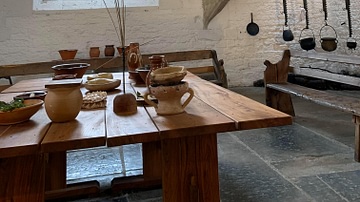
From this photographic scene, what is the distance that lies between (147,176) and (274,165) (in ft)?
2.98

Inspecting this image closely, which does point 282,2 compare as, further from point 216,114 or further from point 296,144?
point 216,114

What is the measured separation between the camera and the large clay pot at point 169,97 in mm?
1426

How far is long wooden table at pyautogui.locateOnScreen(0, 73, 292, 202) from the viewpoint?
1.21 metres

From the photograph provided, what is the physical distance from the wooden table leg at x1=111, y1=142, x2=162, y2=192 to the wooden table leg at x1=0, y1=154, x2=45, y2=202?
958mm

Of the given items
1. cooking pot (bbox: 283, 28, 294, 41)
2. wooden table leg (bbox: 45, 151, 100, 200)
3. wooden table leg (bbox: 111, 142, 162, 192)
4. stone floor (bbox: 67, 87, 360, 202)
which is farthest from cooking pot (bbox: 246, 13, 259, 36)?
wooden table leg (bbox: 45, 151, 100, 200)

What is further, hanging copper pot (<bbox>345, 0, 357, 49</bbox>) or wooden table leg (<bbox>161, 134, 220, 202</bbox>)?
hanging copper pot (<bbox>345, 0, 357, 49</bbox>)

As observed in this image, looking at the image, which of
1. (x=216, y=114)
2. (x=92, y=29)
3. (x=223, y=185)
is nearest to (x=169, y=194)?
(x=216, y=114)

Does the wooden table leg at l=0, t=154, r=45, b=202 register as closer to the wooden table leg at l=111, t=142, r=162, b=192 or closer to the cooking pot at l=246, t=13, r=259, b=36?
the wooden table leg at l=111, t=142, r=162, b=192

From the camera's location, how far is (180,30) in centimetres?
574

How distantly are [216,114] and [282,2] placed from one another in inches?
197

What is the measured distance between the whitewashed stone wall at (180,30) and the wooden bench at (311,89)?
2.08 meters

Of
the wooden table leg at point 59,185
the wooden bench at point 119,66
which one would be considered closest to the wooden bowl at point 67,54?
the wooden bench at point 119,66

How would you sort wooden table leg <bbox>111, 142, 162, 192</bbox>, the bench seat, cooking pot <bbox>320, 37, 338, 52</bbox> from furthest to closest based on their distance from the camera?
cooking pot <bbox>320, 37, 338, 52</bbox>
the bench seat
wooden table leg <bbox>111, 142, 162, 192</bbox>

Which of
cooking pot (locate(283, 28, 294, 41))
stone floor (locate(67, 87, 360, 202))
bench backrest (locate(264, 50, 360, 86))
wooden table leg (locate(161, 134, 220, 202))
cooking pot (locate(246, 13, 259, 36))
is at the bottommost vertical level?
stone floor (locate(67, 87, 360, 202))
